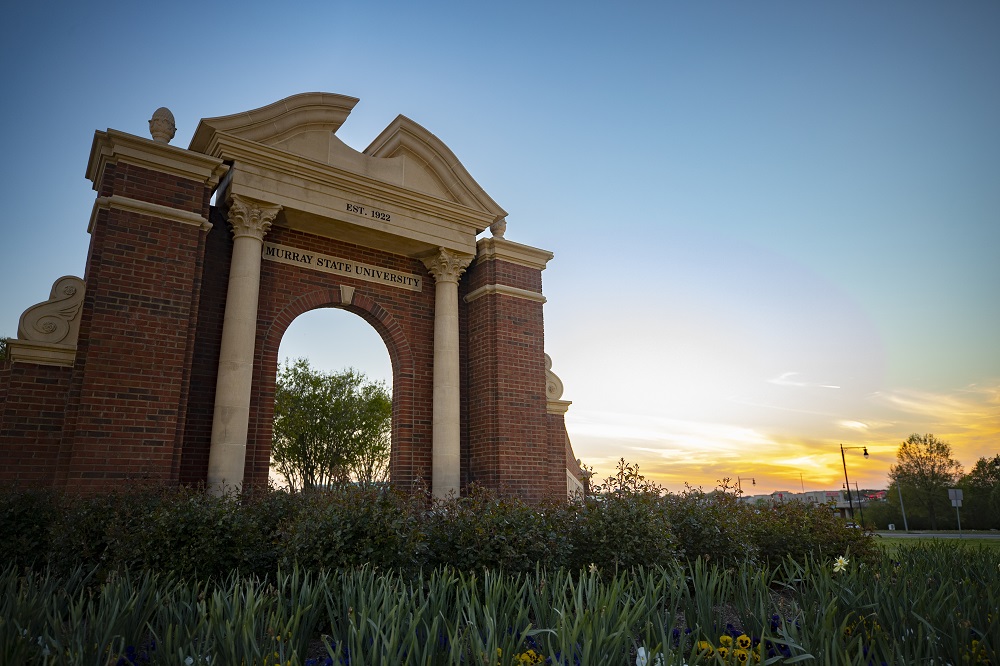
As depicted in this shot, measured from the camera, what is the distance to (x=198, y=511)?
6.35 m

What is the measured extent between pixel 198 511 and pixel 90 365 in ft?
12.1

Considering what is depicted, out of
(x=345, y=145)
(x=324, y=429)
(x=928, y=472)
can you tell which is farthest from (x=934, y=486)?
(x=345, y=145)

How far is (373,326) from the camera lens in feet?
41.6

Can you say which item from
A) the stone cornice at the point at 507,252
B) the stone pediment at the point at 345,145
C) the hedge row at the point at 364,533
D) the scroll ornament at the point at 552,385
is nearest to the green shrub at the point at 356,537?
the hedge row at the point at 364,533

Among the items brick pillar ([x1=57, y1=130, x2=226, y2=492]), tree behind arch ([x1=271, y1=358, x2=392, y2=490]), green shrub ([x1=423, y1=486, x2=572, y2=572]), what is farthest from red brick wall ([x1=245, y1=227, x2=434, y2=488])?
tree behind arch ([x1=271, y1=358, x2=392, y2=490])

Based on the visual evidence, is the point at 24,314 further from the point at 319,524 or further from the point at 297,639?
the point at 297,639

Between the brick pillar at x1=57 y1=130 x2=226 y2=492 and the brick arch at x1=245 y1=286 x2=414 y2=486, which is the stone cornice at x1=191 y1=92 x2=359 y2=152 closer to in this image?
the brick pillar at x1=57 y1=130 x2=226 y2=492

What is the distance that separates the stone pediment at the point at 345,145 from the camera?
10.5m

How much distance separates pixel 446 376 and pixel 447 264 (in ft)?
7.79

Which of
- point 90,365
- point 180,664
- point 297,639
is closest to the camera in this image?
point 180,664

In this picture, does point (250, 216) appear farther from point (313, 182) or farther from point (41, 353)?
point (41, 353)

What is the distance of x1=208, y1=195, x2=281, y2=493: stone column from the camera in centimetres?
945

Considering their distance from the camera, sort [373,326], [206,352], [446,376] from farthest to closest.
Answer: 1. [373,326]
2. [446,376]
3. [206,352]

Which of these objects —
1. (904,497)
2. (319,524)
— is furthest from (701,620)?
(904,497)
